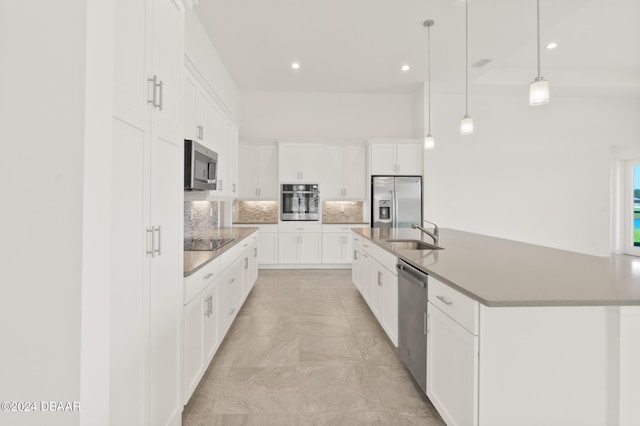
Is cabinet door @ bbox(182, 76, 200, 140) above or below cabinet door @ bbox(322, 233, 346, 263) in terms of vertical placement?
above

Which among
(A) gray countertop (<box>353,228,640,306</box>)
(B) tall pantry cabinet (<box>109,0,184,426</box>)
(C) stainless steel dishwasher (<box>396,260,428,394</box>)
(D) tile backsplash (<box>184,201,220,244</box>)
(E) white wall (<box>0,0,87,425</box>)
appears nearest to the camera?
(E) white wall (<box>0,0,87,425</box>)

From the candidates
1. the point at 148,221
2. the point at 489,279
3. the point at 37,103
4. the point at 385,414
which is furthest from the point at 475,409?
the point at 37,103

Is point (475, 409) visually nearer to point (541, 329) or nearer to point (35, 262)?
point (541, 329)

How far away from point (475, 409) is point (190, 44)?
3.75m

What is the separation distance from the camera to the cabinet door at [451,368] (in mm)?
1326

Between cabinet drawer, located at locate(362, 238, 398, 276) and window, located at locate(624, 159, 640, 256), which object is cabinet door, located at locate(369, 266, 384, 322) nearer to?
cabinet drawer, located at locate(362, 238, 398, 276)

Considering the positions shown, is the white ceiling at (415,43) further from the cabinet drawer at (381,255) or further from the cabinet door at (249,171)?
the cabinet drawer at (381,255)

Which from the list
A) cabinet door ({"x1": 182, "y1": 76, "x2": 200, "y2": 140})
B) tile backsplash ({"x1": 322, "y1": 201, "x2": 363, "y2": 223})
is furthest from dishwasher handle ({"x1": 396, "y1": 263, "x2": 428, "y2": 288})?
tile backsplash ({"x1": 322, "y1": 201, "x2": 363, "y2": 223})

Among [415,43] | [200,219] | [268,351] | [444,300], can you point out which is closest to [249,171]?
[200,219]

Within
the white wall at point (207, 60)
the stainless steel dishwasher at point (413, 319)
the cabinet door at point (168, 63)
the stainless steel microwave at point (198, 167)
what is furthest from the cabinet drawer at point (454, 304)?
the white wall at point (207, 60)

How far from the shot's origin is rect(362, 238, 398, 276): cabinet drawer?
8.32ft

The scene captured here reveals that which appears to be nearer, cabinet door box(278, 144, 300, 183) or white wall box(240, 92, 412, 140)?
cabinet door box(278, 144, 300, 183)

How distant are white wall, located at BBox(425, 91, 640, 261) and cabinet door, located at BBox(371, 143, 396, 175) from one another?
73cm

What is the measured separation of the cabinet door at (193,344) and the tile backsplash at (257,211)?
4118mm
